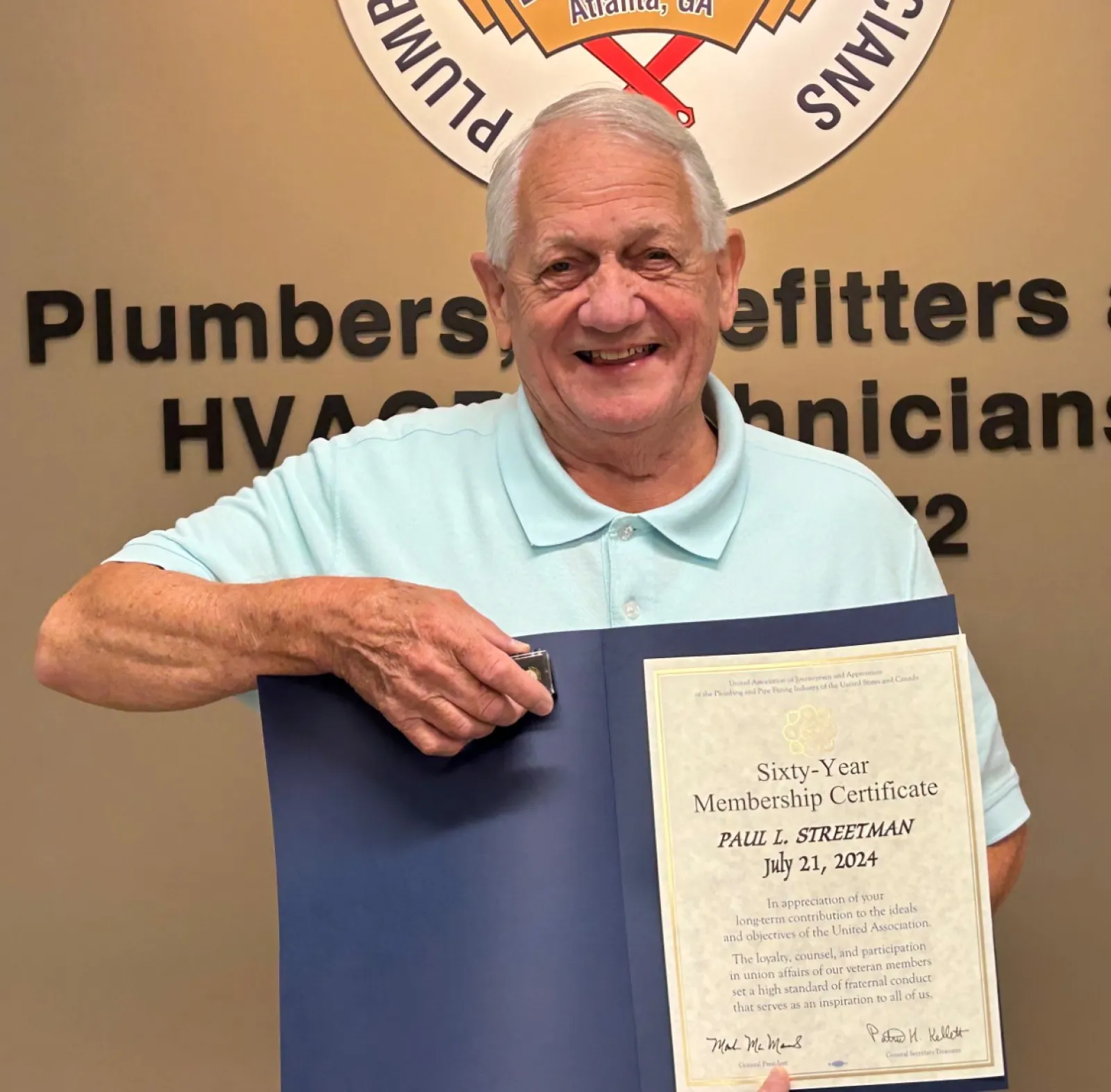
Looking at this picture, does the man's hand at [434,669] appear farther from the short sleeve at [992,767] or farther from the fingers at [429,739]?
the short sleeve at [992,767]

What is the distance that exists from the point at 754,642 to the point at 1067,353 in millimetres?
1299

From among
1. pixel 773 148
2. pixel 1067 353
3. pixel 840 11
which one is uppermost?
pixel 840 11

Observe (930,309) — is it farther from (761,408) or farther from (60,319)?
(60,319)

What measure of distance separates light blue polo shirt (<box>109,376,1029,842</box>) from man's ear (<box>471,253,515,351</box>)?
0.09m

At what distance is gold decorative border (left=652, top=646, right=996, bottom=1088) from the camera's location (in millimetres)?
865

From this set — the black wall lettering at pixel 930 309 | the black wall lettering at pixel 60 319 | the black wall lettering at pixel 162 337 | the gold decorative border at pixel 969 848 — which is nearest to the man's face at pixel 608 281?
the gold decorative border at pixel 969 848

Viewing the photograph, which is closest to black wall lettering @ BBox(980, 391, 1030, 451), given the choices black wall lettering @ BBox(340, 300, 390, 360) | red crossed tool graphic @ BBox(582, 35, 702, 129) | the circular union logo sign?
the circular union logo sign

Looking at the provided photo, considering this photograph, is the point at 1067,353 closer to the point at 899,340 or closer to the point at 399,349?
the point at 899,340

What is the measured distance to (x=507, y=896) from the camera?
906 mm

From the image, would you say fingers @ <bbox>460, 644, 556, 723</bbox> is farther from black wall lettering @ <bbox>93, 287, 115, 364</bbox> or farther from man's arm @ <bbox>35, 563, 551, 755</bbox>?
black wall lettering @ <bbox>93, 287, 115, 364</bbox>

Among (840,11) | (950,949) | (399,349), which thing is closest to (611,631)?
(950,949)

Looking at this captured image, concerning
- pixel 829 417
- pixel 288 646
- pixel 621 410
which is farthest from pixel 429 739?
pixel 829 417

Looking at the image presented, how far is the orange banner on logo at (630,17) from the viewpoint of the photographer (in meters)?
1.86

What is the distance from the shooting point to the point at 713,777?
35.0 inches
